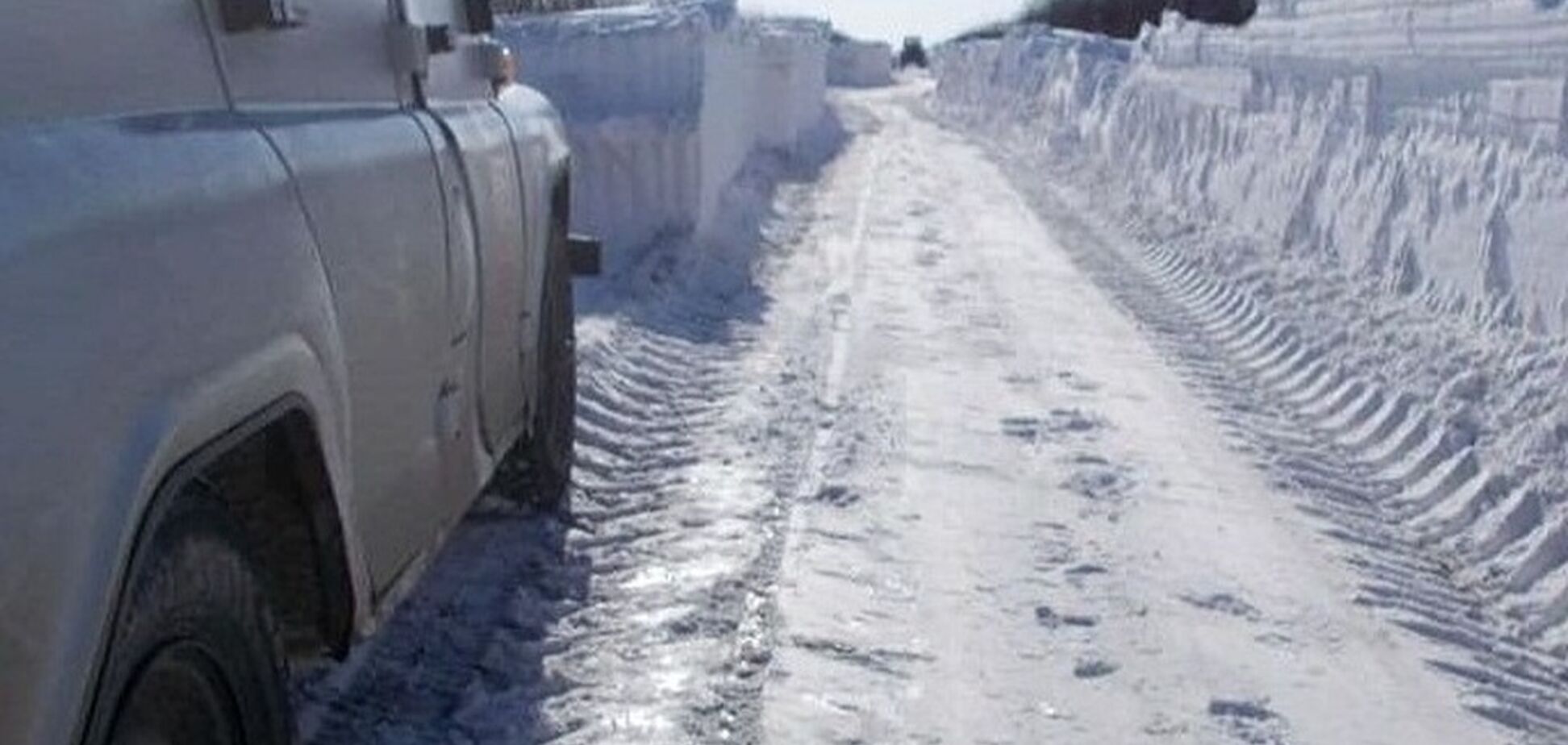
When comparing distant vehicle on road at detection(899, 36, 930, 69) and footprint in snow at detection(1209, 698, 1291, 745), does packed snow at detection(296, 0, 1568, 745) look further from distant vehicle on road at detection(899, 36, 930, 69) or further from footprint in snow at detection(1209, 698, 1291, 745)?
distant vehicle on road at detection(899, 36, 930, 69)

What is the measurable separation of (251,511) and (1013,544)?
3536mm

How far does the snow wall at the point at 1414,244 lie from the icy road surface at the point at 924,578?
0.33m

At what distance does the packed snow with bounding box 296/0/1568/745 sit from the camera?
5.06 metres

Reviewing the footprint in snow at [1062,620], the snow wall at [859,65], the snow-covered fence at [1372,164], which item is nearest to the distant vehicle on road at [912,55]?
the snow wall at [859,65]

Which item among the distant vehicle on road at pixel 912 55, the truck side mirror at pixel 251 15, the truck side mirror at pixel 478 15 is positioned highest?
the truck side mirror at pixel 251 15

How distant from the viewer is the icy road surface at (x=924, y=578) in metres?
4.90

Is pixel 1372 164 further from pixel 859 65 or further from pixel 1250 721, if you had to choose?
pixel 859 65

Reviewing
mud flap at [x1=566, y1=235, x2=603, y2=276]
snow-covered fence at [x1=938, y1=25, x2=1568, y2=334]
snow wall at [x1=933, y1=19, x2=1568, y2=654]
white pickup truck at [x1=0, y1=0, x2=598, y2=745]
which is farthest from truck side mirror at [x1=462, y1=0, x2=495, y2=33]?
snow-covered fence at [x1=938, y1=25, x2=1568, y2=334]

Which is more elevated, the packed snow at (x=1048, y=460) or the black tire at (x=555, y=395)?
the black tire at (x=555, y=395)

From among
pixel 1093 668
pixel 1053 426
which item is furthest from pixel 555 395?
pixel 1053 426

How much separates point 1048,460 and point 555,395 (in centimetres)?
204

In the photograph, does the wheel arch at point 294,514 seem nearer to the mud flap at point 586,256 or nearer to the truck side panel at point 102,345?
the truck side panel at point 102,345

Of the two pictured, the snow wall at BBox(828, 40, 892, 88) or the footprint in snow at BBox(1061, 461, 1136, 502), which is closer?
the footprint in snow at BBox(1061, 461, 1136, 502)

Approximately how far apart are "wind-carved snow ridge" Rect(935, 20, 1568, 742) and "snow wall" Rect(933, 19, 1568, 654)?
0.02 metres
